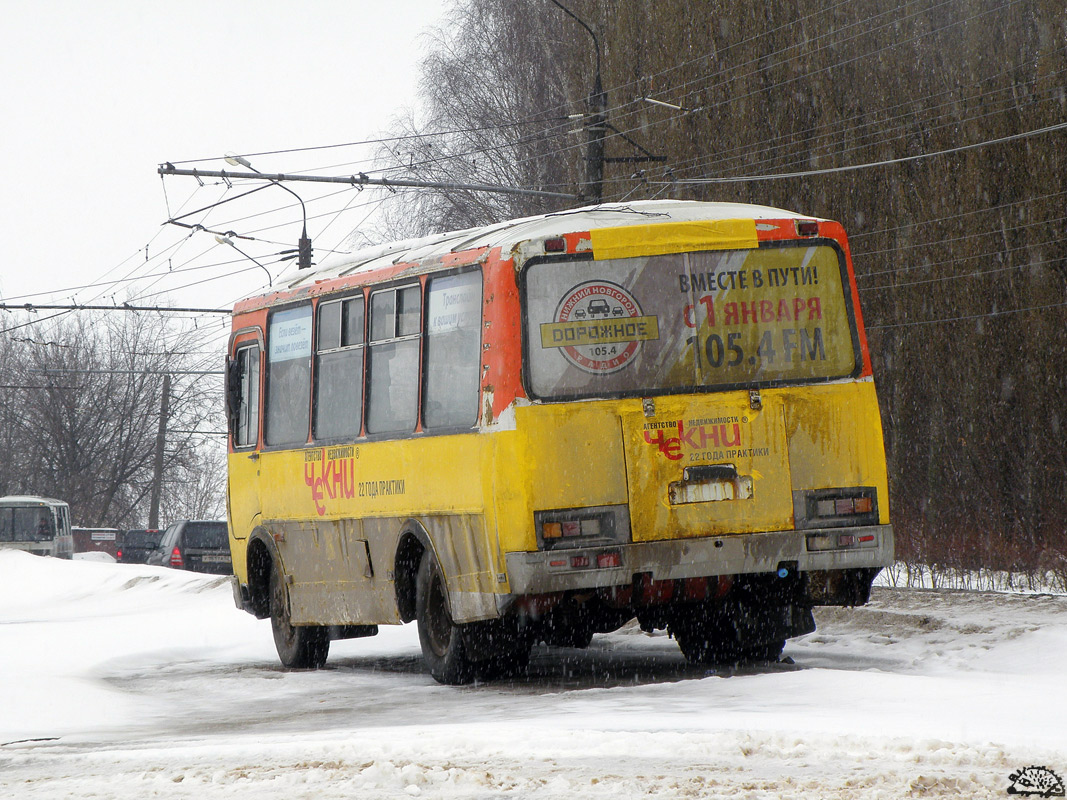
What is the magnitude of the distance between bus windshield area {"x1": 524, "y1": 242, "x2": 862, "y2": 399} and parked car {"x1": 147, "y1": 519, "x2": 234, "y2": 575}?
2955 cm

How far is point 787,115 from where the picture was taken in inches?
1191

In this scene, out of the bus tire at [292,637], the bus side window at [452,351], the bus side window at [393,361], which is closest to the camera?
the bus side window at [452,351]

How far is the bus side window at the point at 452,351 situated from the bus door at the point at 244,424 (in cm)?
351

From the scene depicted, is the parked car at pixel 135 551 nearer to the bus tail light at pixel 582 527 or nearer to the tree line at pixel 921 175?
the tree line at pixel 921 175

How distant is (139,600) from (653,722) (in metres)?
23.9

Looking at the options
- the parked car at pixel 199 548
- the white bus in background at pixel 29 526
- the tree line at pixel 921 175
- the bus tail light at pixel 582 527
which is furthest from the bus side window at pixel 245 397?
the white bus in background at pixel 29 526

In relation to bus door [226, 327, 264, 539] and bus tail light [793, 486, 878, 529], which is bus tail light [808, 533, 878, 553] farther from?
bus door [226, 327, 264, 539]

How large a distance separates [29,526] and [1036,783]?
53.4 m

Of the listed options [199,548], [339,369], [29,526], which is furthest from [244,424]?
[29,526]

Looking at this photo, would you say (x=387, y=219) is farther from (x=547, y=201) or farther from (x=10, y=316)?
(x=10, y=316)

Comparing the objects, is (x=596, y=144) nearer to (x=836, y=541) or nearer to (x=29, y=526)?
(x=836, y=541)

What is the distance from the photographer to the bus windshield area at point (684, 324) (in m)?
10.7

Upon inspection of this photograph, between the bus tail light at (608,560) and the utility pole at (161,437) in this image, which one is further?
the utility pole at (161,437)

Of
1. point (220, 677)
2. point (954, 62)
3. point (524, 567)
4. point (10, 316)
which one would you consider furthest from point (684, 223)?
point (10, 316)
